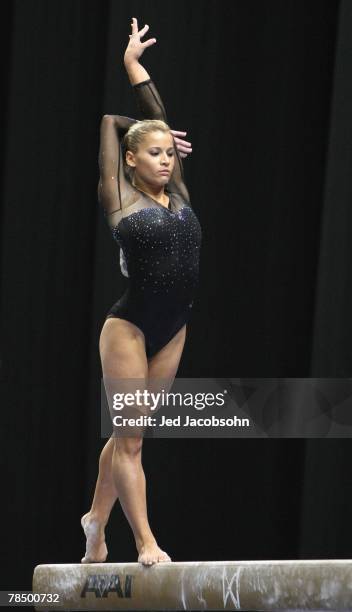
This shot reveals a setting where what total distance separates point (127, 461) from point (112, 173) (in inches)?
32.2

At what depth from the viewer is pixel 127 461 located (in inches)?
146

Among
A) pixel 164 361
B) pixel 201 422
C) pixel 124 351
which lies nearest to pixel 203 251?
pixel 201 422

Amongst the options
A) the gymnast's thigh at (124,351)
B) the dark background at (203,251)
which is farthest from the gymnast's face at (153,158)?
the dark background at (203,251)

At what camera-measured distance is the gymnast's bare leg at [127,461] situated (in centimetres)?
367

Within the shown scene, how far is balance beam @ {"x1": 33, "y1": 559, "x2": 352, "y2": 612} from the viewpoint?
3383mm

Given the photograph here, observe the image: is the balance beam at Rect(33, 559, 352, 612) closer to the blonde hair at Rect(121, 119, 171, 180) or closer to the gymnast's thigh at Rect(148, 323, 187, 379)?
the gymnast's thigh at Rect(148, 323, 187, 379)

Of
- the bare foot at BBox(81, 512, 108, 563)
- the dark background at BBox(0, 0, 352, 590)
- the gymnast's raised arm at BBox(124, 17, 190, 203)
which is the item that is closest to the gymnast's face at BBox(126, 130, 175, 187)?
the gymnast's raised arm at BBox(124, 17, 190, 203)

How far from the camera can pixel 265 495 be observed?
5199mm

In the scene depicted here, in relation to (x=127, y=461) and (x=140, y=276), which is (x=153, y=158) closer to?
(x=140, y=276)

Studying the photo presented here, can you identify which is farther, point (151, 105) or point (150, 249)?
point (151, 105)

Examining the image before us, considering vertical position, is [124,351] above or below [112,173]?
below

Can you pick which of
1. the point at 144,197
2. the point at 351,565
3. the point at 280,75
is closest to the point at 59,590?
the point at 351,565

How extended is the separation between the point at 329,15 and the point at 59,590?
2711 mm

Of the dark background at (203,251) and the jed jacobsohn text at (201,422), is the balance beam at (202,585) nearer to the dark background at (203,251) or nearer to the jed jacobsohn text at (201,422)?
the jed jacobsohn text at (201,422)
